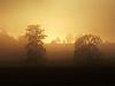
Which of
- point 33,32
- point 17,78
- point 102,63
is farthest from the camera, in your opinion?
point 33,32

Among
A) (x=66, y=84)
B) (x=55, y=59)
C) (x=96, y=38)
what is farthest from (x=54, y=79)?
(x=96, y=38)

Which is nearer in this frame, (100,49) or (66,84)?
(66,84)

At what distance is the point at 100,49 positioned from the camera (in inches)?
1099

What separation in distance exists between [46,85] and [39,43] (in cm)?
942

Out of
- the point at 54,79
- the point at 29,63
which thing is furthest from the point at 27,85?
the point at 29,63

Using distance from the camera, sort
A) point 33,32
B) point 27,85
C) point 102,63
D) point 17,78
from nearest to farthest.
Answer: point 27,85, point 17,78, point 102,63, point 33,32

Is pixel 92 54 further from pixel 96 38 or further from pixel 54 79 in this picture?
pixel 54 79

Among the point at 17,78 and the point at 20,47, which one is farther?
the point at 20,47

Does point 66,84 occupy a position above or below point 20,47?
below

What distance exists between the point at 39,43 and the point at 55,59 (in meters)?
2.79

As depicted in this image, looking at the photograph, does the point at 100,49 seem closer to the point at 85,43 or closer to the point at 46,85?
the point at 85,43

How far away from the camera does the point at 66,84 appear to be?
19.9 m

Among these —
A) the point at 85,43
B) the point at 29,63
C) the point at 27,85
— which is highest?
the point at 85,43

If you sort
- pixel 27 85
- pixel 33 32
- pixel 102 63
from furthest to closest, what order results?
pixel 33 32 → pixel 102 63 → pixel 27 85
